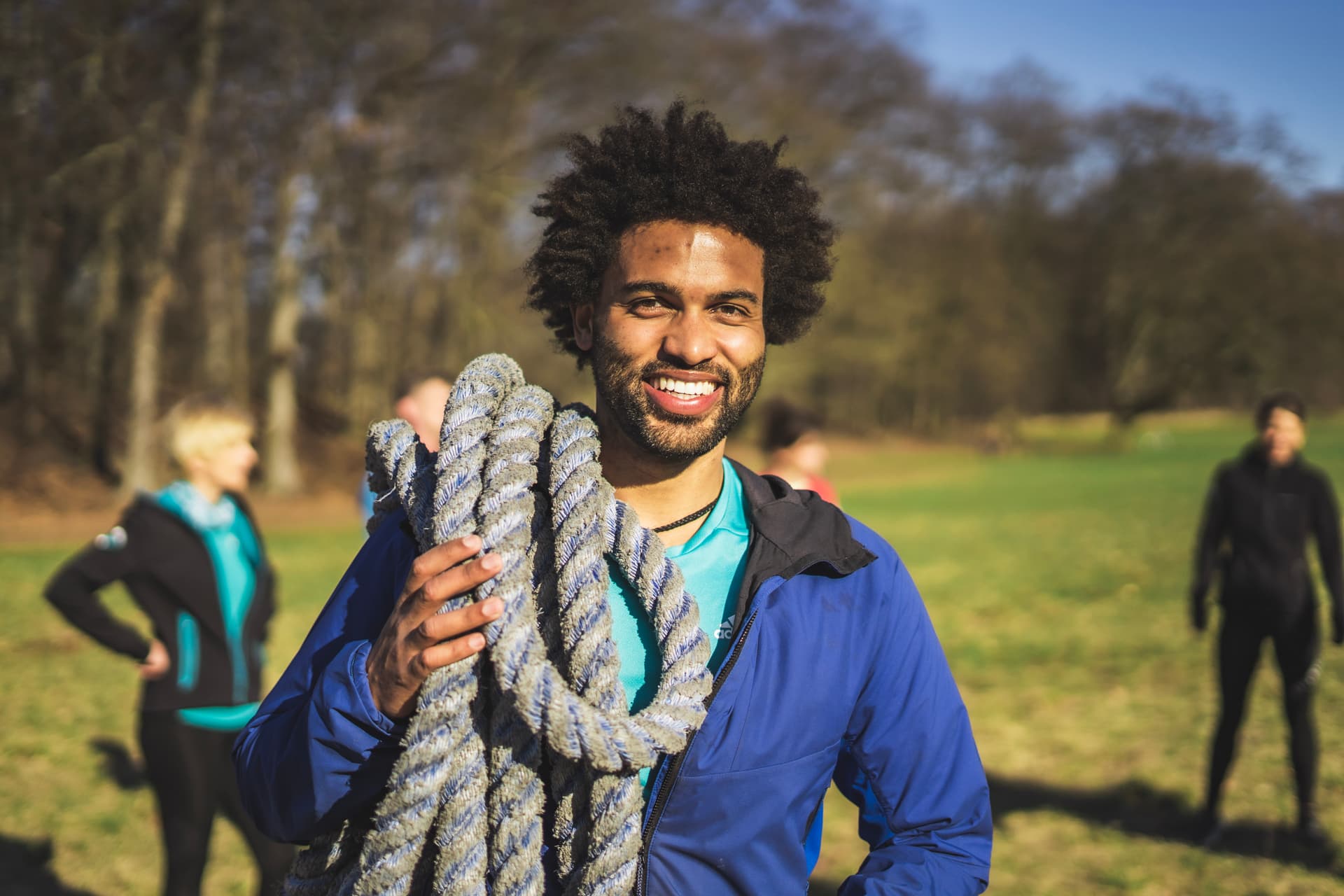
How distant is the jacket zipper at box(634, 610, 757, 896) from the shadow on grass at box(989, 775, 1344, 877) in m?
4.59

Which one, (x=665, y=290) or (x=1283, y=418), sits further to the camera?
(x=1283, y=418)

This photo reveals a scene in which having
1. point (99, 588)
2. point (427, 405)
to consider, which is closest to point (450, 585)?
point (99, 588)

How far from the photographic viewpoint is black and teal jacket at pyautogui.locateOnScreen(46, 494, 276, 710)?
3819mm

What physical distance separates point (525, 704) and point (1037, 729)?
676 cm

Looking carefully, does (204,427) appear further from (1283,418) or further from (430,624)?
(1283,418)

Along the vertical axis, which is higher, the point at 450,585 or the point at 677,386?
the point at 677,386

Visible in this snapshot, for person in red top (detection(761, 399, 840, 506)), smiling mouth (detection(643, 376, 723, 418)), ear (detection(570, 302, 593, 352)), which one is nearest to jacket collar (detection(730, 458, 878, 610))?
smiling mouth (detection(643, 376, 723, 418))

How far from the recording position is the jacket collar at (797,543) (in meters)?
1.85

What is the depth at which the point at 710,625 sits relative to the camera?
1.90 m

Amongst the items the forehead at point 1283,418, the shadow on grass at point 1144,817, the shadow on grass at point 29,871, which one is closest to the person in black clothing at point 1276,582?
the forehead at point 1283,418

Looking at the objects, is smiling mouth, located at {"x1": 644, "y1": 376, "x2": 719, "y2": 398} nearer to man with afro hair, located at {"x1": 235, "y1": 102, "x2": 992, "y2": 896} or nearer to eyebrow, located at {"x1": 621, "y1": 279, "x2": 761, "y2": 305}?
man with afro hair, located at {"x1": 235, "y1": 102, "x2": 992, "y2": 896}

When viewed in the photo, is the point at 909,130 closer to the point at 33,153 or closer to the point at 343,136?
the point at 343,136

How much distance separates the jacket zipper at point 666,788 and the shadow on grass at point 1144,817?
352 centimetres

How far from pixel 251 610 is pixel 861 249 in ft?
112
